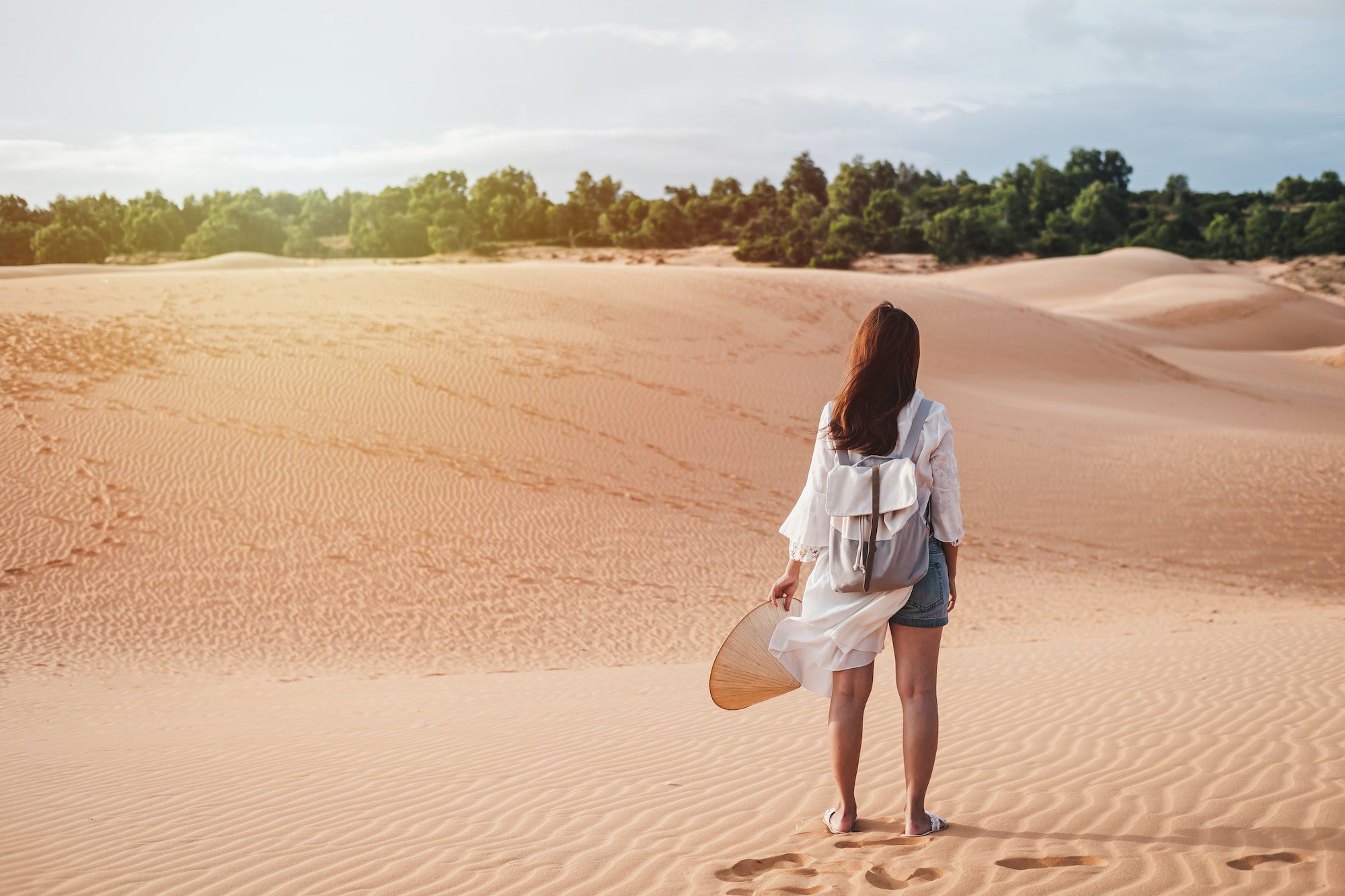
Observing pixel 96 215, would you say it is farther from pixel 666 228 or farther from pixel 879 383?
pixel 879 383

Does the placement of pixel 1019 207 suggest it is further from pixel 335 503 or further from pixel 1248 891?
pixel 1248 891

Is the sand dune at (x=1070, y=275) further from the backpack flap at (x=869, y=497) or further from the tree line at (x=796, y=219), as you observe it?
the backpack flap at (x=869, y=497)

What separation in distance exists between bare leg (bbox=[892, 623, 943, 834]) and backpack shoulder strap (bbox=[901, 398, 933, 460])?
64cm

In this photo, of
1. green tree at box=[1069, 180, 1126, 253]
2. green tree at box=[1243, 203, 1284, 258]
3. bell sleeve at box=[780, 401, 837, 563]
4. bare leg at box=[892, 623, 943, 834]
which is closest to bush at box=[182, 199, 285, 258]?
green tree at box=[1069, 180, 1126, 253]

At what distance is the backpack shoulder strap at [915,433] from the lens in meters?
3.64

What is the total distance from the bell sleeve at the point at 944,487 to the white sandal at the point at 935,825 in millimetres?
1159

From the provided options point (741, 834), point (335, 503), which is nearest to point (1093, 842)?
point (741, 834)

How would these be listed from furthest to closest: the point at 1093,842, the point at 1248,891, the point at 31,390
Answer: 1. the point at 31,390
2. the point at 1093,842
3. the point at 1248,891

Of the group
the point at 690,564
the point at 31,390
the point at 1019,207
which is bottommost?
the point at 690,564

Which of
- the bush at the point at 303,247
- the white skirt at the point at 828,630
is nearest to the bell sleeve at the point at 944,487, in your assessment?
the white skirt at the point at 828,630

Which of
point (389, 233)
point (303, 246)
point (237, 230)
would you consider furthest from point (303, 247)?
point (389, 233)

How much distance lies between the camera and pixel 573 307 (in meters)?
23.6

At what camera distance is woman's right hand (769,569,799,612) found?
12.9ft

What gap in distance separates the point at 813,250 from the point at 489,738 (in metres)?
51.0
